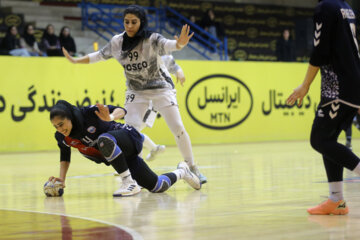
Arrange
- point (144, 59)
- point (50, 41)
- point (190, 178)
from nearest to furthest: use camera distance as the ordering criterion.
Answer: point (190, 178) → point (144, 59) → point (50, 41)

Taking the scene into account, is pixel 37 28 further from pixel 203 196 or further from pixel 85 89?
pixel 203 196

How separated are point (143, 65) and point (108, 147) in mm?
1326

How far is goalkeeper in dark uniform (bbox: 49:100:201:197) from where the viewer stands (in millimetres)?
5898

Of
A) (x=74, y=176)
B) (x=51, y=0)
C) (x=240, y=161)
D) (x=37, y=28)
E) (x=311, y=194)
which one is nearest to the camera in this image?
(x=311, y=194)

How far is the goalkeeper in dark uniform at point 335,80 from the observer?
470cm

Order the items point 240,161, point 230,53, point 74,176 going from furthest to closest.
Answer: point 230,53 → point 240,161 → point 74,176

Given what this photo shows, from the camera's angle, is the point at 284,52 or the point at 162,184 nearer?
the point at 162,184

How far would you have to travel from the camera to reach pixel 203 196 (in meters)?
6.23

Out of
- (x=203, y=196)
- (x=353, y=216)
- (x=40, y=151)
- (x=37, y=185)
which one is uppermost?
(x=353, y=216)

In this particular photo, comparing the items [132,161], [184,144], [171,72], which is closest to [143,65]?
[184,144]

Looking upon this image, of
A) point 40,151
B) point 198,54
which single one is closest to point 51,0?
point 198,54

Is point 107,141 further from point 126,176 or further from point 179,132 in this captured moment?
point 179,132

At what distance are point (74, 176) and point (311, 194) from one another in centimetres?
375

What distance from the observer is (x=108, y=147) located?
6.04m
